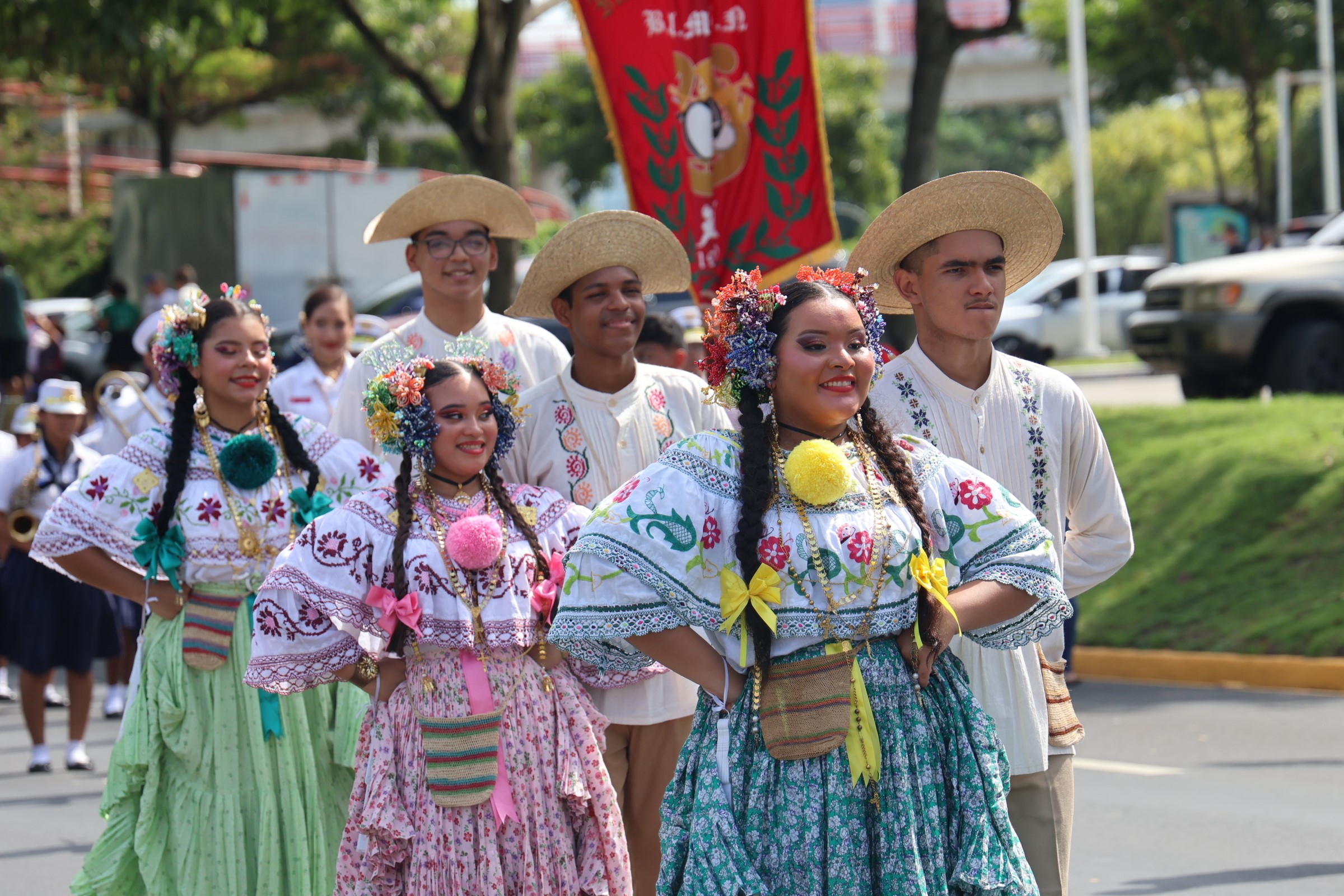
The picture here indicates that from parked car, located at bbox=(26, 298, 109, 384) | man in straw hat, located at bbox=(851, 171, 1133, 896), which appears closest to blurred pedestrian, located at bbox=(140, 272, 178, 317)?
parked car, located at bbox=(26, 298, 109, 384)

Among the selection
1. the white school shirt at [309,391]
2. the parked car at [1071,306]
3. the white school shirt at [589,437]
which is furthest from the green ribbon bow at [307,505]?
the parked car at [1071,306]

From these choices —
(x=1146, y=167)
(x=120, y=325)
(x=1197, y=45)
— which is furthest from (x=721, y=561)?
(x=1146, y=167)

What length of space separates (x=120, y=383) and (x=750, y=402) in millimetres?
7176

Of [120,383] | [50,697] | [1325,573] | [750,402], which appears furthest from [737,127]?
[50,697]

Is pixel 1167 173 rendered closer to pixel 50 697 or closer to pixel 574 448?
pixel 50 697

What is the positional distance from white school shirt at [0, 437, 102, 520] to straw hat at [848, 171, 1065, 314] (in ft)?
21.8

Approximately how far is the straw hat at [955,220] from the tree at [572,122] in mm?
31310

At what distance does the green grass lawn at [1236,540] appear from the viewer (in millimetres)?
10453

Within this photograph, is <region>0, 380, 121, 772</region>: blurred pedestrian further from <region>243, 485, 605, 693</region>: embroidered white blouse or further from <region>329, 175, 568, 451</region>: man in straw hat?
<region>243, 485, 605, 693</region>: embroidered white blouse

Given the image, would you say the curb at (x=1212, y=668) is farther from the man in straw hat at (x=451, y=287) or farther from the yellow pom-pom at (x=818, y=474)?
the yellow pom-pom at (x=818, y=474)

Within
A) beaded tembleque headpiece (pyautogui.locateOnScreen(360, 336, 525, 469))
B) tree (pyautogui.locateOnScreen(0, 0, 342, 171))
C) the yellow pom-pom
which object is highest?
tree (pyautogui.locateOnScreen(0, 0, 342, 171))

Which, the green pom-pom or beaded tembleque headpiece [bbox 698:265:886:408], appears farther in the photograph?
the green pom-pom

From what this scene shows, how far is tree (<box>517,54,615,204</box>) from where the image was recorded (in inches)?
1427

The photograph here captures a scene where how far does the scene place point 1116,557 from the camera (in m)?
4.70
